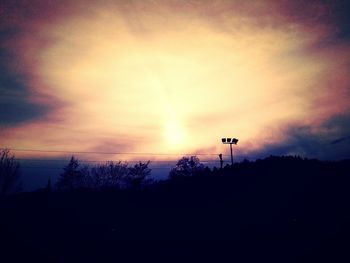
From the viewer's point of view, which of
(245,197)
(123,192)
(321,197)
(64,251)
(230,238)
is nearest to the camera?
(64,251)

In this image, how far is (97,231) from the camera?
32.4 m

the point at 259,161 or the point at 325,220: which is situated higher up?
the point at 259,161

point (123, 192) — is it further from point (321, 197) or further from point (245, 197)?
point (321, 197)

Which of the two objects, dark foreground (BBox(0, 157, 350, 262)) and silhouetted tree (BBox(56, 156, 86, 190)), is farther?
silhouetted tree (BBox(56, 156, 86, 190))

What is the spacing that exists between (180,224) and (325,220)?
52.2ft

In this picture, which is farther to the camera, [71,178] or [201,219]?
[71,178]

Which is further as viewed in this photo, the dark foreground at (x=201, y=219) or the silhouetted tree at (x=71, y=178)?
the silhouetted tree at (x=71, y=178)

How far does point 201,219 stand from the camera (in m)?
34.9

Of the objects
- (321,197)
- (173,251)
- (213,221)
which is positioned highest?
(321,197)

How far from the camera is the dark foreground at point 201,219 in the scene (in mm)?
25422

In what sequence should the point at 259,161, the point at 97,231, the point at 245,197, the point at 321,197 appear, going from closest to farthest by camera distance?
Result: the point at 97,231, the point at 321,197, the point at 245,197, the point at 259,161

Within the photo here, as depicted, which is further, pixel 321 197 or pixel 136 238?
pixel 321 197

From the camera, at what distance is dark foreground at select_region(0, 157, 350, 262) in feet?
83.4

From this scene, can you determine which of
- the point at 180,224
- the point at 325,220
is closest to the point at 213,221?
the point at 180,224
